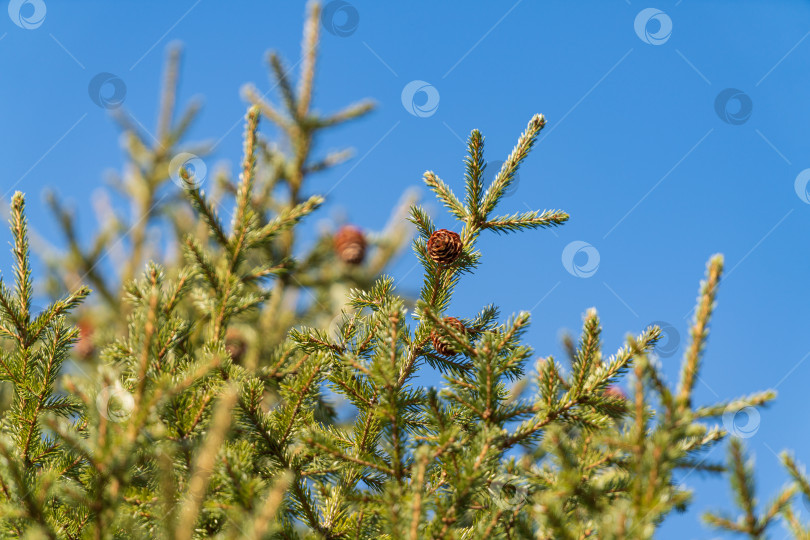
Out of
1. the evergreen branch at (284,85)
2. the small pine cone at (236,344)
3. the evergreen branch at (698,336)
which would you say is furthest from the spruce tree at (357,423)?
the evergreen branch at (284,85)

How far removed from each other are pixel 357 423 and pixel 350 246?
3.01 m

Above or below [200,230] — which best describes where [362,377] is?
below

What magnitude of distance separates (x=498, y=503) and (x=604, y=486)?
0.29 m

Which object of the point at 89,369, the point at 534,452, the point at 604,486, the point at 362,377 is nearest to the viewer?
the point at 604,486

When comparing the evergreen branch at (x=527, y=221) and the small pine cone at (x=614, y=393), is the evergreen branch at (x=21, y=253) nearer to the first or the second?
the evergreen branch at (x=527, y=221)

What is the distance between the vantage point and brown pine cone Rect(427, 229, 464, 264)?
6.15ft

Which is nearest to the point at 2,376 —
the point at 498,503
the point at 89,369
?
the point at 498,503

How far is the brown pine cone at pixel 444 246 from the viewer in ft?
6.15

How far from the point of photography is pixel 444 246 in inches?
73.6

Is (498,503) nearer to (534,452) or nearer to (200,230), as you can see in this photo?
(534,452)

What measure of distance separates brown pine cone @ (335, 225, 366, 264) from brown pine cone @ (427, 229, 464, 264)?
9.49 ft

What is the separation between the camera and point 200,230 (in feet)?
17.2

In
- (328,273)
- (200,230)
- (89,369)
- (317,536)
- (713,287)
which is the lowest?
(317,536)

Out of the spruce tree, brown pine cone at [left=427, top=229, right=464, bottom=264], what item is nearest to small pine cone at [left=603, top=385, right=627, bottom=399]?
the spruce tree
